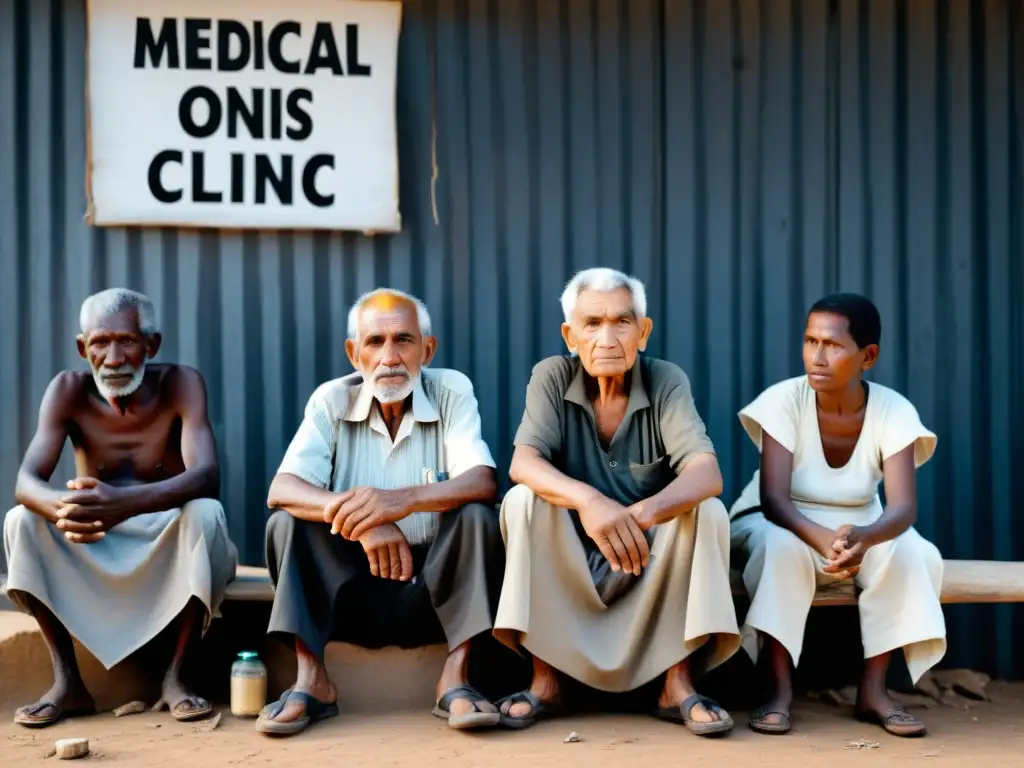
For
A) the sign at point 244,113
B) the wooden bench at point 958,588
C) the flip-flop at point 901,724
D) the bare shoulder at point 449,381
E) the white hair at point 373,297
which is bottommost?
the flip-flop at point 901,724

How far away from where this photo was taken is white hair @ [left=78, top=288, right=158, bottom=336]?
4695 millimetres

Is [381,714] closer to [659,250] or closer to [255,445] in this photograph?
[255,445]

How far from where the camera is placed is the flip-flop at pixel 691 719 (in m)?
4.10

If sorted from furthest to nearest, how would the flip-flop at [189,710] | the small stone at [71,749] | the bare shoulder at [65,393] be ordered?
the bare shoulder at [65,393]
the flip-flop at [189,710]
the small stone at [71,749]

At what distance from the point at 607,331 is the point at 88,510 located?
1.92 meters

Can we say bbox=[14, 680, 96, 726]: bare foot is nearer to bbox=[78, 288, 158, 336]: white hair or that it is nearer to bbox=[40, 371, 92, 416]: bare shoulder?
bbox=[40, 371, 92, 416]: bare shoulder

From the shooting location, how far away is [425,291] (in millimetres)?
5574

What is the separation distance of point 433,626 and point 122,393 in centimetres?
145

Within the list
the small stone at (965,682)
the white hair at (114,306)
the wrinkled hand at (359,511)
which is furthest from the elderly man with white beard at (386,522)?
the small stone at (965,682)

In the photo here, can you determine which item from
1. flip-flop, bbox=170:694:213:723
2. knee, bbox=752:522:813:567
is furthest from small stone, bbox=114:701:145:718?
knee, bbox=752:522:813:567

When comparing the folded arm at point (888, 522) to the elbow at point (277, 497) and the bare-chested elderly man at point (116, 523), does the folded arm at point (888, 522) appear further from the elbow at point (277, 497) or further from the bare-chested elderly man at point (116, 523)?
the bare-chested elderly man at point (116, 523)

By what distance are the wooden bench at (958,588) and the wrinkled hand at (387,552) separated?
54 centimetres

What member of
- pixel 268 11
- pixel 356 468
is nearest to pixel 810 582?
pixel 356 468

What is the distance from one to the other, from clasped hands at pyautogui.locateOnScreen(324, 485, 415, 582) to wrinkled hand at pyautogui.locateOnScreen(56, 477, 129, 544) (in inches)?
30.5
